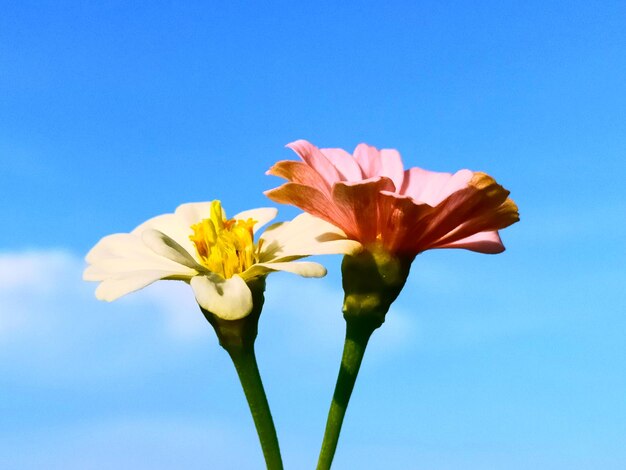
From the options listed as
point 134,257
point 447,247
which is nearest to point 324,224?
point 447,247

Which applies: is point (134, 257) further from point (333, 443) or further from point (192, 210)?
point (333, 443)

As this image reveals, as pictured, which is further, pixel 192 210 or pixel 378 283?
pixel 192 210

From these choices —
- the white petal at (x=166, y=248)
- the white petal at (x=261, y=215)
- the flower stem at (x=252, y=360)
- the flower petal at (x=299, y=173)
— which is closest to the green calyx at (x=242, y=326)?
the flower stem at (x=252, y=360)

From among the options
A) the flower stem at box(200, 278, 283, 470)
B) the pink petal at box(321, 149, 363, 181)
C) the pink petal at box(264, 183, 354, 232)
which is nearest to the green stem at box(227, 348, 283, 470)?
the flower stem at box(200, 278, 283, 470)

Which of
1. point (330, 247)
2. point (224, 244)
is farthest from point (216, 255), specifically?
point (330, 247)

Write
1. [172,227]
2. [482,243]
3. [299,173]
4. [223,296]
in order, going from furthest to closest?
[172,227], [482,243], [299,173], [223,296]

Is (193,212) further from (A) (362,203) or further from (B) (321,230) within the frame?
(A) (362,203)

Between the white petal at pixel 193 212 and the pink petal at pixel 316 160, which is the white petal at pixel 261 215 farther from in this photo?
the pink petal at pixel 316 160
